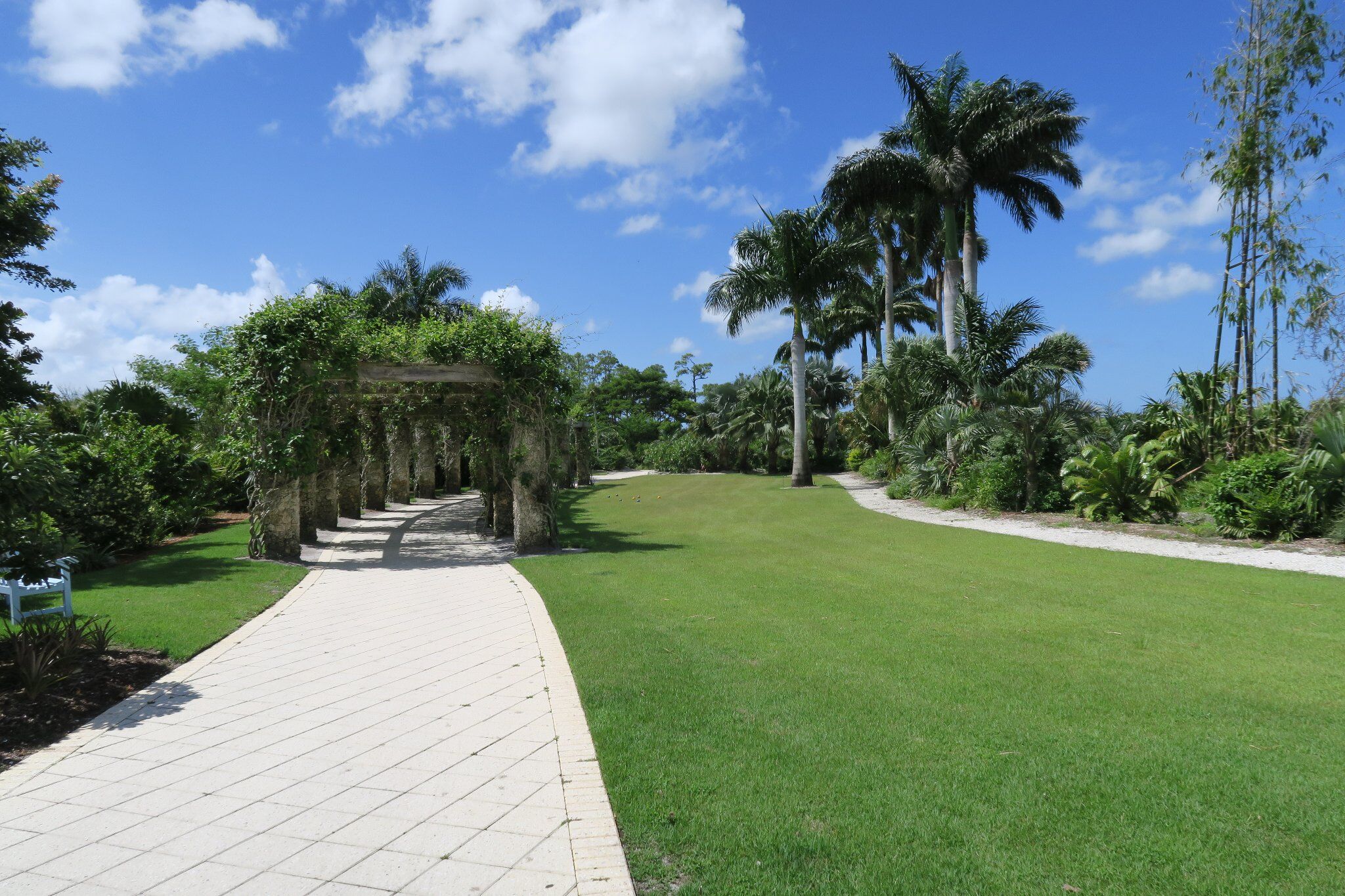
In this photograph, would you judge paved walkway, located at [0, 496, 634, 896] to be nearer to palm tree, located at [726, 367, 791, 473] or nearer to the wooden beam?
the wooden beam

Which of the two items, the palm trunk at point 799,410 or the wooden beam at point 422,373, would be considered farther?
the palm trunk at point 799,410

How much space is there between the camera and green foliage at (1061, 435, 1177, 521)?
13750 mm

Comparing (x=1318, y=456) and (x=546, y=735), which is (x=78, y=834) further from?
(x=1318, y=456)

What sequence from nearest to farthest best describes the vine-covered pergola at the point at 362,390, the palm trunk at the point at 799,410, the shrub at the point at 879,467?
1. the vine-covered pergola at the point at 362,390
2. the palm trunk at the point at 799,410
3. the shrub at the point at 879,467

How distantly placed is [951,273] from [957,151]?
13.1 ft

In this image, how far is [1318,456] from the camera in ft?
35.6

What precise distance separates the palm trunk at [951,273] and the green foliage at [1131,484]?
7323 millimetres

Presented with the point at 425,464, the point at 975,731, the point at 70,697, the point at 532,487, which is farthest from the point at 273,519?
the point at 425,464

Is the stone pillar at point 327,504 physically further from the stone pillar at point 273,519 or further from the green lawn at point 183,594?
the stone pillar at point 273,519

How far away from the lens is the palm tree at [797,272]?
2639 centimetres

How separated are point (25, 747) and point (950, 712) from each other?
18.2 ft

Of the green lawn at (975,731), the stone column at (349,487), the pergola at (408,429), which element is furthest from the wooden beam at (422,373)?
the stone column at (349,487)

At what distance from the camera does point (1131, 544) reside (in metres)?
11.7

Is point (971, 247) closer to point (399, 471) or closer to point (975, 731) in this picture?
point (399, 471)
